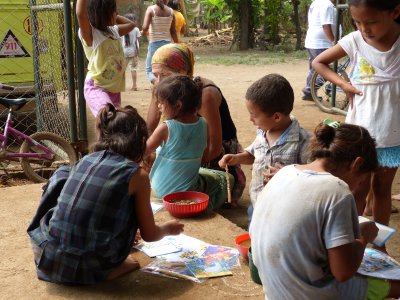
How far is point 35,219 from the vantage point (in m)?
2.56

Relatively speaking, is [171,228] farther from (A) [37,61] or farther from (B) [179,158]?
(A) [37,61]

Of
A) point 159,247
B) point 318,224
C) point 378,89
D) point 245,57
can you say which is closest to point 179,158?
point 159,247

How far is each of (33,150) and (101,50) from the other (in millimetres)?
1517

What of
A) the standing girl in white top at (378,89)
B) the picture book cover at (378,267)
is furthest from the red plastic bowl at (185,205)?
the picture book cover at (378,267)

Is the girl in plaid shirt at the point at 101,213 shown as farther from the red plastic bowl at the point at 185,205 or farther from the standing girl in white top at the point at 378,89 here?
the standing girl in white top at the point at 378,89

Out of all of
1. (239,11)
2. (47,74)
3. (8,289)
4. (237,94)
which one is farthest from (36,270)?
(239,11)

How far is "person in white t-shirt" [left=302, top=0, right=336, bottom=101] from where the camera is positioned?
7.49 m

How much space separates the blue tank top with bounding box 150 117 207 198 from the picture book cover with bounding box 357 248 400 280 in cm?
142

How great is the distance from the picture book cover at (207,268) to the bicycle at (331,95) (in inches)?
186

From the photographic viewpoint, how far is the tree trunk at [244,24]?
17.2 meters

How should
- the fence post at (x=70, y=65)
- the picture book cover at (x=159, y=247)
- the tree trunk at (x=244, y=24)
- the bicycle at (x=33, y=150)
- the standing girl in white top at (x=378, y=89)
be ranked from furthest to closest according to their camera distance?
the tree trunk at (x=244, y=24) → the bicycle at (x=33, y=150) → the fence post at (x=70, y=65) → the standing girl in white top at (x=378, y=89) → the picture book cover at (x=159, y=247)

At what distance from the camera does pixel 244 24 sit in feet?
56.6

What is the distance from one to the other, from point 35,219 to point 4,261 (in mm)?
381

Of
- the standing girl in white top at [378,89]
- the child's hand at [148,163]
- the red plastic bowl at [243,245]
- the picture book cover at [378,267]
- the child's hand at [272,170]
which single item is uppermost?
the standing girl in white top at [378,89]
